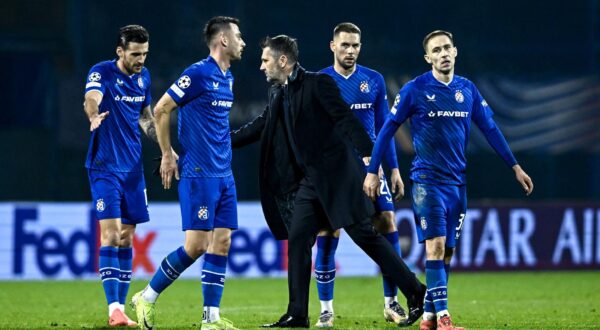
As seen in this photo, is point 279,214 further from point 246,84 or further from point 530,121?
point 530,121

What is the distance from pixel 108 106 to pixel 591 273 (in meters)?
8.08

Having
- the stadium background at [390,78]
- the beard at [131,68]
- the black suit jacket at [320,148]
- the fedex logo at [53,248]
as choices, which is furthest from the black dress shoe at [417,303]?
the fedex logo at [53,248]

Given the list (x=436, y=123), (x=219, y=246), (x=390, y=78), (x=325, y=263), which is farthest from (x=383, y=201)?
(x=390, y=78)

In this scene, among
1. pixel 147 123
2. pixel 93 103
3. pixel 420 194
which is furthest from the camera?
pixel 147 123

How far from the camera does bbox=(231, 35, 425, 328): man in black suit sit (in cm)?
830

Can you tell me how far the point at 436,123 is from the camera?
28.5 ft

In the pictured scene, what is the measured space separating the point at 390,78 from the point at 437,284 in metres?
9.10

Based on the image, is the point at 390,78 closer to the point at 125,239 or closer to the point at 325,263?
the point at 325,263

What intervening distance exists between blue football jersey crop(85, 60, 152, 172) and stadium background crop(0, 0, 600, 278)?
233 inches

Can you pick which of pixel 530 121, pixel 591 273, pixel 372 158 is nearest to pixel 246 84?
pixel 530 121

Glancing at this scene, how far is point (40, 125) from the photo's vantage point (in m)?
16.7

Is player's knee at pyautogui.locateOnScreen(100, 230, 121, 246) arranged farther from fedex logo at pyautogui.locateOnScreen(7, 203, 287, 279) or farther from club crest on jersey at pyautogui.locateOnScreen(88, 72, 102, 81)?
fedex logo at pyautogui.locateOnScreen(7, 203, 287, 279)

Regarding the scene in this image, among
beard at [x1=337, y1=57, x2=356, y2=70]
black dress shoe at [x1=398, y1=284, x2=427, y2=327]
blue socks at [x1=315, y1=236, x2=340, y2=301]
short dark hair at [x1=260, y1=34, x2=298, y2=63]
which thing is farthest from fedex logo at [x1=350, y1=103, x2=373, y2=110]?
black dress shoe at [x1=398, y1=284, x2=427, y2=327]

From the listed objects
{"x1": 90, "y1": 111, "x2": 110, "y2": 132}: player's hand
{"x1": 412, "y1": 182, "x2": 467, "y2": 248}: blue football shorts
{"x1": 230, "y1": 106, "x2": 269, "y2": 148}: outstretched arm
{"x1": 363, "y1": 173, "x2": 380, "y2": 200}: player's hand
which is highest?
{"x1": 90, "y1": 111, "x2": 110, "y2": 132}: player's hand
